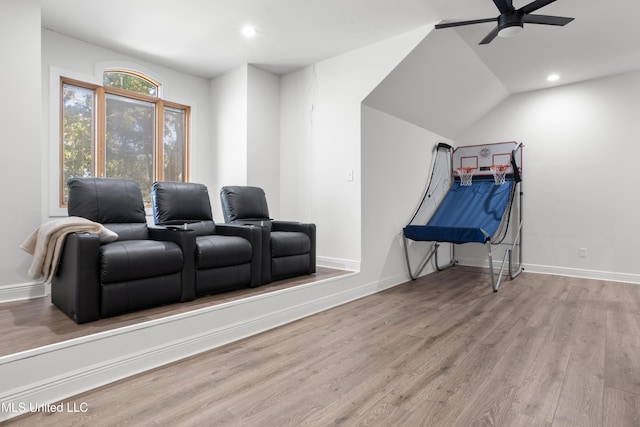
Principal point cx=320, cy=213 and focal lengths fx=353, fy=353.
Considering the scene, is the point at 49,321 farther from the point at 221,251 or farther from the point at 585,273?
the point at 585,273

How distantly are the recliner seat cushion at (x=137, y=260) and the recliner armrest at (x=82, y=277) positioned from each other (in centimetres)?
5

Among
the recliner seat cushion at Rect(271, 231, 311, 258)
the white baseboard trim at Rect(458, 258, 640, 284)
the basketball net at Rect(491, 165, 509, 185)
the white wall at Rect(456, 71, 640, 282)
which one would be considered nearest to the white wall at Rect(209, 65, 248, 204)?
the recliner seat cushion at Rect(271, 231, 311, 258)

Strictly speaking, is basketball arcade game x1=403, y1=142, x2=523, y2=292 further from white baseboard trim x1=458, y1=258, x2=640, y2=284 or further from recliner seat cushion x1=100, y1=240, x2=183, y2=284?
recliner seat cushion x1=100, y1=240, x2=183, y2=284

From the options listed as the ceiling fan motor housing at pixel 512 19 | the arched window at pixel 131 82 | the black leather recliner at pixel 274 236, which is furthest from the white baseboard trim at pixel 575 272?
the arched window at pixel 131 82

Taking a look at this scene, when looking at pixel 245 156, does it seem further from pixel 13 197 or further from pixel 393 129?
pixel 13 197

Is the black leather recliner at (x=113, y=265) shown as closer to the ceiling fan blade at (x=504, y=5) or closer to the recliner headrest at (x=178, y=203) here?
the recliner headrest at (x=178, y=203)

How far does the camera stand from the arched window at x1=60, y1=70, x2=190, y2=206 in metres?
3.67

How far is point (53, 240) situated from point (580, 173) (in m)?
5.87

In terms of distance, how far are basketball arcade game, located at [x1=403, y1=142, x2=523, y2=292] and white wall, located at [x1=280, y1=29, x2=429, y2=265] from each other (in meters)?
0.92

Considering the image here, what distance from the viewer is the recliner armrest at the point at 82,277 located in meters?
2.11

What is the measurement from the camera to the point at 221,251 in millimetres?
2816

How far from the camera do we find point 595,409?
65.7 inches

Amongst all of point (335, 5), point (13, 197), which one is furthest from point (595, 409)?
point (13, 197)

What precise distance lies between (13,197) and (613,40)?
5.63 m
